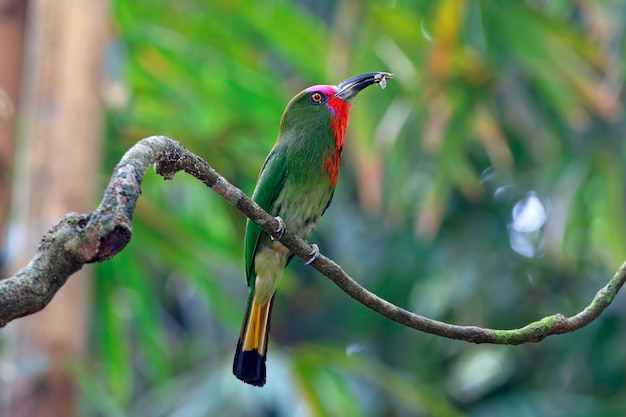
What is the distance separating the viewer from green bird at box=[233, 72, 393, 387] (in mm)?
2465

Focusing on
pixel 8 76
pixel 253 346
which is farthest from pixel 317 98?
pixel 8 76

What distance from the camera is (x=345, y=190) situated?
8445mm

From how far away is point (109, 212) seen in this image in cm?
116

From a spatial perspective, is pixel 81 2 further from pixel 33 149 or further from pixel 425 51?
Result: pixel 425 51

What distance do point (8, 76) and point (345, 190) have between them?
15.9 feet

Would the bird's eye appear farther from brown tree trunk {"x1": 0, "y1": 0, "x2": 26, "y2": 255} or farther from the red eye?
brown tree trunk {"x1": 0, "y1": 0, "x2": 26, "y2": 255}

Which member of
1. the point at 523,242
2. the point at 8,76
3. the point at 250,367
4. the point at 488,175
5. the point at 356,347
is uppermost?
the point at 488,175

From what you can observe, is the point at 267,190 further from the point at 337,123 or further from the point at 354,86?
the point at 354,86

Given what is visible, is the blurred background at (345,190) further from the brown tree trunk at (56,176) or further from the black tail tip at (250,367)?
the black tail tip at (250,367)

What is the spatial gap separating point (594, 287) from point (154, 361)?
12.6 ft

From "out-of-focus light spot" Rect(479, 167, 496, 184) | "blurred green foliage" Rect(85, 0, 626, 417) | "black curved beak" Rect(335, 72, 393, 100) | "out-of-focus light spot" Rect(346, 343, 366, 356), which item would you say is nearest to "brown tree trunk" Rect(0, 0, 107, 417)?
"blurred green foliage" Rect(85, 0, 626, 417)

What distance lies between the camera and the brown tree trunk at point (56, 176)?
10.8ft

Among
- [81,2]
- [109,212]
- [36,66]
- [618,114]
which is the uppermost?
[618,114]

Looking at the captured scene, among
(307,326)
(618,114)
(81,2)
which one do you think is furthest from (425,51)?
(307,326)
